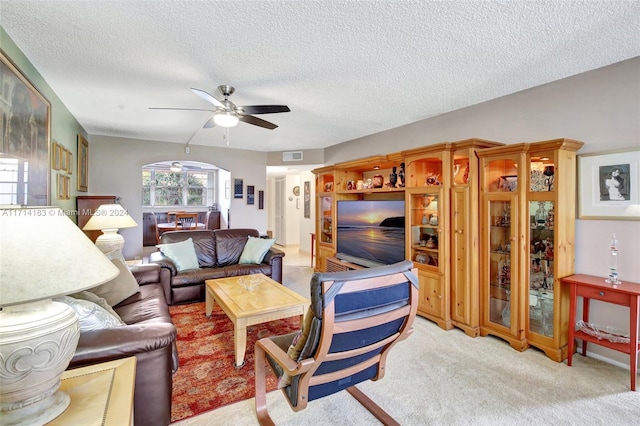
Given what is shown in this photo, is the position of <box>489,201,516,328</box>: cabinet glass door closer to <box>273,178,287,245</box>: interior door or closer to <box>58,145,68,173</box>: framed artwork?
<box>58,145,68,173</box>: framed artwork

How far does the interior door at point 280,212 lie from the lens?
9159 mm

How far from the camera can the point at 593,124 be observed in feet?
8.73

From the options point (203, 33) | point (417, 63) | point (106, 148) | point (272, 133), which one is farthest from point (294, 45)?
point (106, 148)

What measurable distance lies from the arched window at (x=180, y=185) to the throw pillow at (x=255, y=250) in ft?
17.3

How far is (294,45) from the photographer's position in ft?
7.45

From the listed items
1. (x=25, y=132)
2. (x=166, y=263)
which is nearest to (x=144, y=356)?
(x=25, y=132)

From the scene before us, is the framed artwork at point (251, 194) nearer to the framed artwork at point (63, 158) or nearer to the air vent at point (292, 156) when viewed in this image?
the air vent at point (292, 156)

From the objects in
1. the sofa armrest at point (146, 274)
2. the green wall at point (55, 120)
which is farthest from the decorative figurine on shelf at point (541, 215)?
the green wall at point (55, 120)

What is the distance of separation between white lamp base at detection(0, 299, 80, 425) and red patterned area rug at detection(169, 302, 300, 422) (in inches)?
40.6

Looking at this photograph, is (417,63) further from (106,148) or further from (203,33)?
(106,148)

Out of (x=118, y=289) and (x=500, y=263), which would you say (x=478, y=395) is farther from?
(x=118, y=289)

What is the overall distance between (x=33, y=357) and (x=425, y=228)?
3.42 metres

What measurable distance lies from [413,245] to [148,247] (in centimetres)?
640

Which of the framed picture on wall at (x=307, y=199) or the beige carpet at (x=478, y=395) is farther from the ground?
the framed picture on wall at (x=307, y=199)
